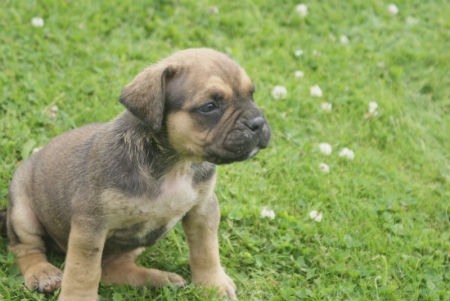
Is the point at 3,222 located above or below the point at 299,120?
above

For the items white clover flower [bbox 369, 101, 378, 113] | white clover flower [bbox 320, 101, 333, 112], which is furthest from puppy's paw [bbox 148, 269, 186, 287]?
white clover flower [bbox 369, 101, 378, 113]

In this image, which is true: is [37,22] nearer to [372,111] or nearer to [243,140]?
[372,111]

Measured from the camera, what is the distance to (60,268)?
6.11m

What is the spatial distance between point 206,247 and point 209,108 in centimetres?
139

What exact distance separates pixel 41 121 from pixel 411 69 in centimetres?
479

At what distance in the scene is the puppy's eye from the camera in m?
4.96

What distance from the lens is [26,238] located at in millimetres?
6051

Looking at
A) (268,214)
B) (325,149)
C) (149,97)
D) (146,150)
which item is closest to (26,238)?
(146,150)

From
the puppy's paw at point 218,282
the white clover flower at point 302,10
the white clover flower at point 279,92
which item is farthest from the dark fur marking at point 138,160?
the white clover flower at point 302,10

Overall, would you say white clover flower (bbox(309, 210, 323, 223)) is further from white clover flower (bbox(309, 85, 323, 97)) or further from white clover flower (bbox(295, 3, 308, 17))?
white clover flower (bbox(295, 3, 308, 17))

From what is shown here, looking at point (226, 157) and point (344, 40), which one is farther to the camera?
point (344, 40)

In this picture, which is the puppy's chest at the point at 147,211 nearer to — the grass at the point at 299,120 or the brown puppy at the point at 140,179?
the brown puppy at the point at 140,179

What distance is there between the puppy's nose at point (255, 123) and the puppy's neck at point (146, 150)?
25.0 inches

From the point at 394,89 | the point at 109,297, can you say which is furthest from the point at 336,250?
the point at 394,89
